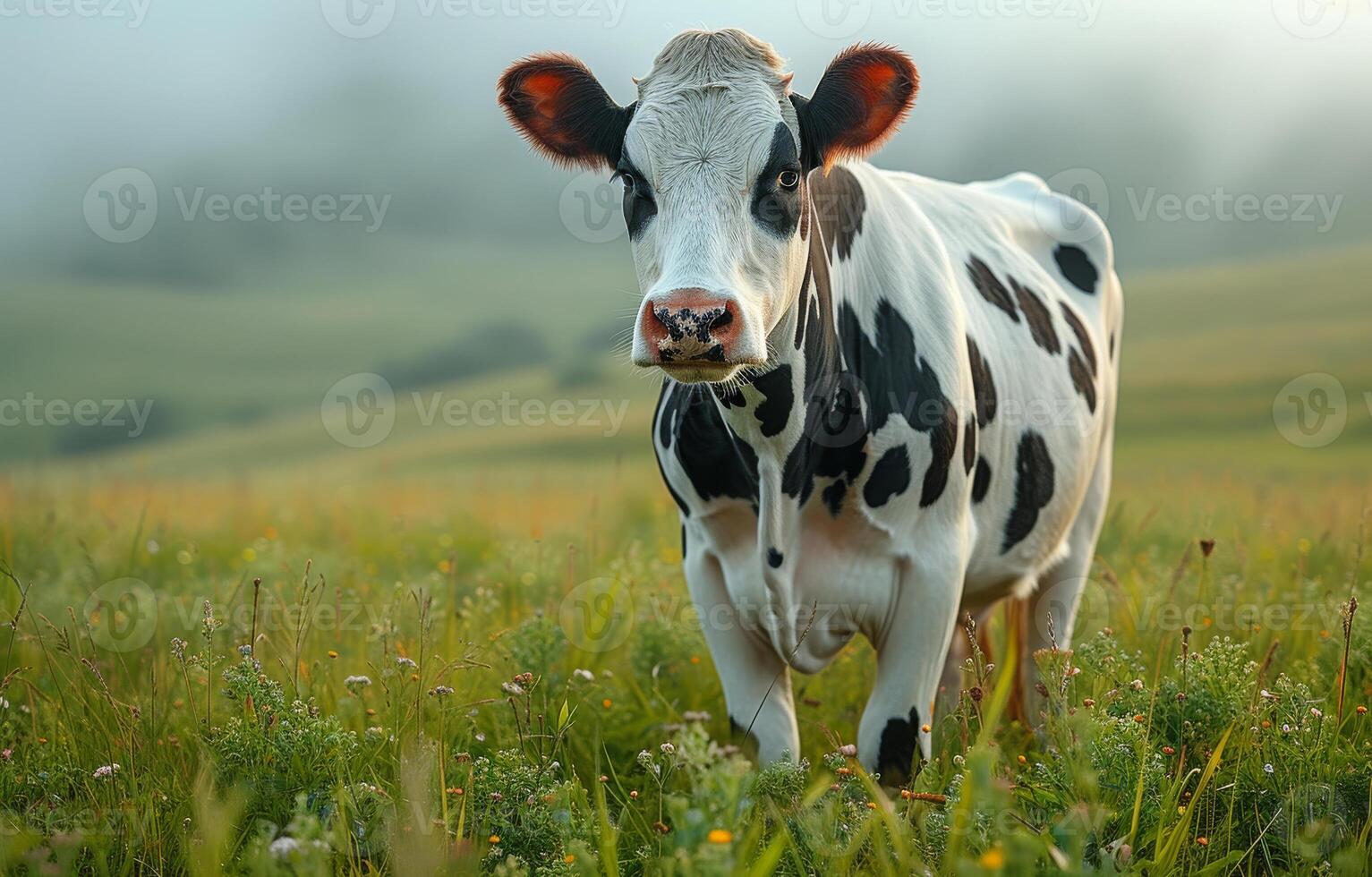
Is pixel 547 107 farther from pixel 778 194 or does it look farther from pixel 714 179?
pixel 778 194

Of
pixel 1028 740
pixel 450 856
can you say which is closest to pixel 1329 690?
Result: pixel 1028 740

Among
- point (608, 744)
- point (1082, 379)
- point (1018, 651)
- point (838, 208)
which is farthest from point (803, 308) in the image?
point (1018, 651)

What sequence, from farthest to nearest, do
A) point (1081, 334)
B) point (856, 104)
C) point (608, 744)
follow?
point (1081, 334)
point (608, 744)
point (856, 104)

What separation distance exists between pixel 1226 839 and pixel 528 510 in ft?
30.5

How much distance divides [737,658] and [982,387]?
149 cm

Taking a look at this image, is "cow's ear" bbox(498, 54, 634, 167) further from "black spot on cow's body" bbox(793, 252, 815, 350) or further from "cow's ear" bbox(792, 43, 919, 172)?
"black spot on cow's body" bbox(793, 252, 815, 350)

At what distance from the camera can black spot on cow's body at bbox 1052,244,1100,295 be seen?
6387mm

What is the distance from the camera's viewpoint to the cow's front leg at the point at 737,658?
173 inches

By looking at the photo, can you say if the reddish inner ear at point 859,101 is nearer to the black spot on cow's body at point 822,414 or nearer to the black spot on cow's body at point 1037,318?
the black spot on cow's body at point 822,414

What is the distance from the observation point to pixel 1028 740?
203 inches

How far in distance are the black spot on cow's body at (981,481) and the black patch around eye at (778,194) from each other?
4.85 ft

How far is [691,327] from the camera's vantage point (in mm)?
3166

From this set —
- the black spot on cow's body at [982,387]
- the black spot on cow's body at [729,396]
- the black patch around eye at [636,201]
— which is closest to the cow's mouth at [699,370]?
the black spot on cow's body at [729,396]

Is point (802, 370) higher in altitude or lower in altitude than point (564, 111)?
lower
